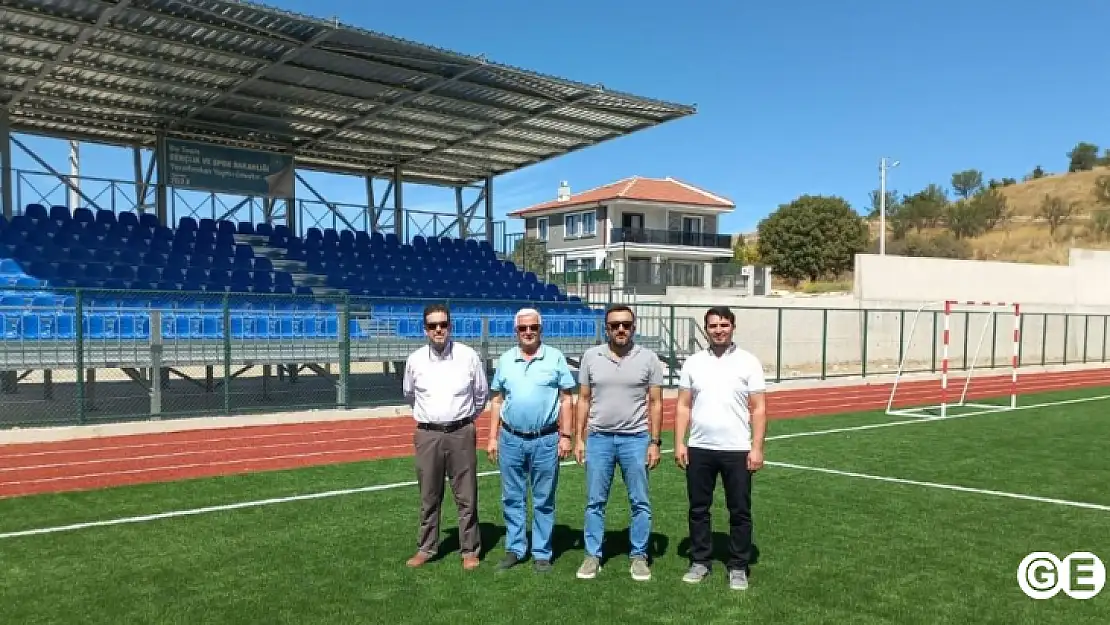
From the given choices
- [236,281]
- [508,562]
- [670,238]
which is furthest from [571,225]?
[508,562]

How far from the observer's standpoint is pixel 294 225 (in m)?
23.3

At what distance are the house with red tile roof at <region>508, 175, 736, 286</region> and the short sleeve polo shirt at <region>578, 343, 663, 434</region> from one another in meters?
45.9

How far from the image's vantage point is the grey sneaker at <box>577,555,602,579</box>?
5.77 m

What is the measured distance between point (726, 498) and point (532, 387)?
4.73 feet

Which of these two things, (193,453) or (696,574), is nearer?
(696,574)

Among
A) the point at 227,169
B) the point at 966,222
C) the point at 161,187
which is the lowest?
the point at 161,187

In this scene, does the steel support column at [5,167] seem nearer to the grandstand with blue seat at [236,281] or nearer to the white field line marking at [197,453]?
the grandstand with blue seat at [236,281]

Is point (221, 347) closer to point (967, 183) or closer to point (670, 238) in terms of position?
point (670, 238)

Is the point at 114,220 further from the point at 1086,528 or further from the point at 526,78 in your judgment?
the point at 1086,528

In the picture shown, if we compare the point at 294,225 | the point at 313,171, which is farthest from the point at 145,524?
the point at 313,171

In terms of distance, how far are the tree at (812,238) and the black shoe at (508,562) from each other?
59.6 m

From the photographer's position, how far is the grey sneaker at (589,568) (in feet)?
18.9

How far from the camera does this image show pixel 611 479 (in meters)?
5.75

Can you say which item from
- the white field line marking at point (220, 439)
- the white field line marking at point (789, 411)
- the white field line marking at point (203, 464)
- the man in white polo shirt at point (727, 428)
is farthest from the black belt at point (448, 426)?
the white field line marking at point (789, 411)
